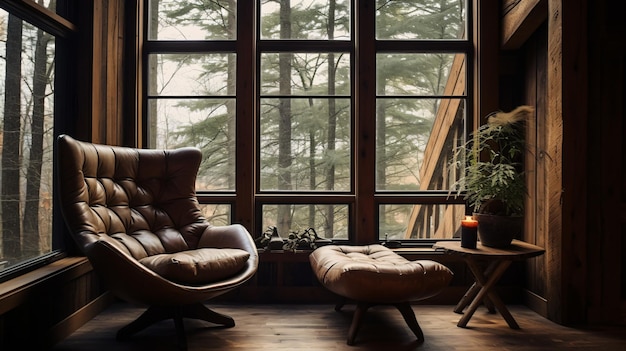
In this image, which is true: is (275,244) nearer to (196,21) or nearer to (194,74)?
(194,74)

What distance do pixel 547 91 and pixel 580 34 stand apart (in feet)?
1.31

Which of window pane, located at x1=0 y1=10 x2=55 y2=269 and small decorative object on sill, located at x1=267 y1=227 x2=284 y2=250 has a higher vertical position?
window pane, located at x1=0 y1=10 x2=55 y2=269

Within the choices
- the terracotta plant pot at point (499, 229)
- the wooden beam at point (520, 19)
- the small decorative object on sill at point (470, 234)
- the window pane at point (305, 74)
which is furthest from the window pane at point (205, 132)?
the wooden beam at point (520, 19)

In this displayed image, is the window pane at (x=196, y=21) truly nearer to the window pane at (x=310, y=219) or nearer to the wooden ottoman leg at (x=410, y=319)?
the window pane at (x=310, y=219)

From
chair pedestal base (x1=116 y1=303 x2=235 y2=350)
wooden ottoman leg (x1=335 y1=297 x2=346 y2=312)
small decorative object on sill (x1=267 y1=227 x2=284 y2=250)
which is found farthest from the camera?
small decorative object on sill (x1=267 y1=227 x2=284 y2=250)

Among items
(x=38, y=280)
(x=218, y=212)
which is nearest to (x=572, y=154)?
→ (x=218, y=212)

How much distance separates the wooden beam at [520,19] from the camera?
2850 mm

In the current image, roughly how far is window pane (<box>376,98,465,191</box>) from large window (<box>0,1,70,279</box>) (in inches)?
89.4

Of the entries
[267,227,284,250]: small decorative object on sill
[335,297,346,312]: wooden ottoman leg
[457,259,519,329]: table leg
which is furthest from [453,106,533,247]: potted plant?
[267,227,284,250]: small decorative object on sill

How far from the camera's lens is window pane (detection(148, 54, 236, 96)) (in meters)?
3.44

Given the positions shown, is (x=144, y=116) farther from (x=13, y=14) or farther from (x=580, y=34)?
(x=580, y=34)

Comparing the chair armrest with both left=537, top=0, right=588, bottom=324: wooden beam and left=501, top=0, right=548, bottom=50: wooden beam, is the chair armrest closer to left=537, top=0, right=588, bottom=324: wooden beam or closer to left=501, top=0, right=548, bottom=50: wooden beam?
left=537, top=0, right=588, bottom=324: wooden beam

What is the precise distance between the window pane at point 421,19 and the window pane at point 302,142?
2.27 ft

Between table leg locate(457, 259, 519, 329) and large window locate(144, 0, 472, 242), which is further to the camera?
large window locate(144, 0, 472, 242)
